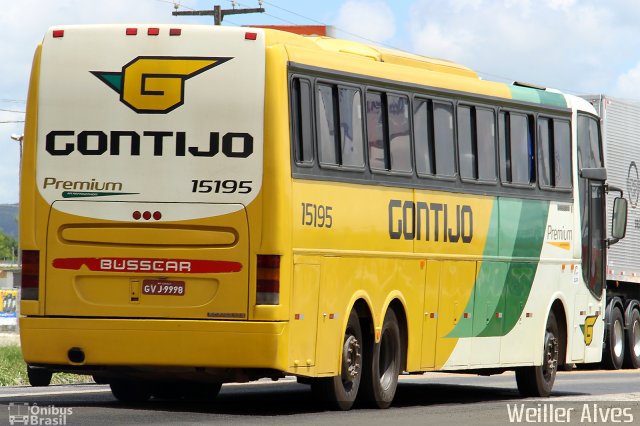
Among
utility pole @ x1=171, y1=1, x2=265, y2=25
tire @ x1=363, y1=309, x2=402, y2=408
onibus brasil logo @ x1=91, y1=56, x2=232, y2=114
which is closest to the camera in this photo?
onibus brasil logo @ x1=91, y1=56, x2=232, y2=114

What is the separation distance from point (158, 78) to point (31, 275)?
211 cm

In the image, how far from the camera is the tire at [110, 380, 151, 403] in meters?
16.9

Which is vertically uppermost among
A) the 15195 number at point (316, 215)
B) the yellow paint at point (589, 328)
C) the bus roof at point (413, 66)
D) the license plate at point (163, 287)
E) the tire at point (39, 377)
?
the bus roof at point (413, 66)

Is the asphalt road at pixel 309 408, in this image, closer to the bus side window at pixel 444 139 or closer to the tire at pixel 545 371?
the tire at pixel 545 371

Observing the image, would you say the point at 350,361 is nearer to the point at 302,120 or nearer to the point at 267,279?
the point at 267,279

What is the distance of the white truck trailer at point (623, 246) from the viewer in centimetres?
3231

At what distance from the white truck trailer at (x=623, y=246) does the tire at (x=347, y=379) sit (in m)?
16.6

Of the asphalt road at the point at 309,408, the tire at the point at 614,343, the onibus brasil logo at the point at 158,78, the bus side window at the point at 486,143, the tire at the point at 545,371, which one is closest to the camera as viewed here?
the asphalt road at the point at 309,408

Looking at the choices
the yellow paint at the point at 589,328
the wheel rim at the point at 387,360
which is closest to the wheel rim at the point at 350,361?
the wheel rim at the point at 387,360

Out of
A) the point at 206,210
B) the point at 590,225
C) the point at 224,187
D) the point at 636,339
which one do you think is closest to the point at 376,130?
the point at 224,187

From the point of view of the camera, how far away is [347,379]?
1593 centimetres

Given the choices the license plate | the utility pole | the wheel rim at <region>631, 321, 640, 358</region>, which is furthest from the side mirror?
the utility pole

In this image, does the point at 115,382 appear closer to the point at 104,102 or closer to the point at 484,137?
the point at 104,102
